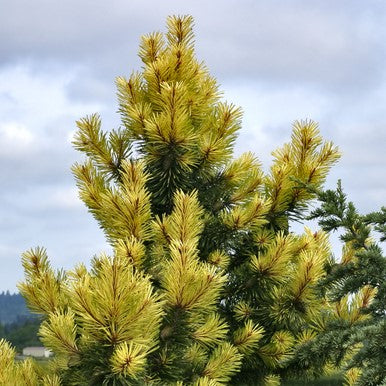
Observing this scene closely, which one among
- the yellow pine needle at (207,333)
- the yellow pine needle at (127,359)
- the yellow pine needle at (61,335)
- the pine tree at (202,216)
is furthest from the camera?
the pine tree at (202,216)

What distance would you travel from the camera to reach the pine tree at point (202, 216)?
705 cm

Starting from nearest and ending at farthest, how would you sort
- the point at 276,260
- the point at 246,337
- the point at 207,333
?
the point at 207,333 < the point at 246,337 < the point at 276,260

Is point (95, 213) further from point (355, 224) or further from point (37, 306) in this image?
point (355, 224)

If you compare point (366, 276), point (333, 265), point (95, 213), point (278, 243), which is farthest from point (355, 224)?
point (95, 213)

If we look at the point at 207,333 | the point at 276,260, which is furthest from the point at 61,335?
the point at 276,260

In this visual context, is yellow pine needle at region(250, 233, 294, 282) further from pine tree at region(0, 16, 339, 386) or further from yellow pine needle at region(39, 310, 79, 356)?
yellow pine needle at region(39, 310, 79, 356)

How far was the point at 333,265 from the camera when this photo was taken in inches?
321

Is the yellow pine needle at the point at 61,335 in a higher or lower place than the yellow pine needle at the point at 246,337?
lower

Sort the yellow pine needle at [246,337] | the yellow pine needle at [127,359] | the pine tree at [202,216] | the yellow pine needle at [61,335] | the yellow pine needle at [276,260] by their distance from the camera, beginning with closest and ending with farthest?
the yellow pine needle at [127,359] < the yellow pine needle at [61,335] < the pine tree at [202,216] < the yellow pine needle at [246,337] < the yellow pine needle at [276,260]

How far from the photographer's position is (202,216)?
804 centimetres

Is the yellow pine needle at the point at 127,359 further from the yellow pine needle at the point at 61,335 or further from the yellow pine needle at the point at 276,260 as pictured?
the yellow pine needle at the point at 276,260

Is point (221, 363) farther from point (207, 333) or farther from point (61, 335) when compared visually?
point (61, 335)

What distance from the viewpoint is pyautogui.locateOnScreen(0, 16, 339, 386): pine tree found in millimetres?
7051

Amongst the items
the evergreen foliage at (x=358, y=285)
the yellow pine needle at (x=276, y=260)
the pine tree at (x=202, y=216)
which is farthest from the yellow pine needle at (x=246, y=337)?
the evergreen foliage at (x=358, y=285)
